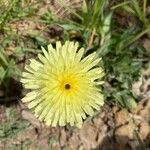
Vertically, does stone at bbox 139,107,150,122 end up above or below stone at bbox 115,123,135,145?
above

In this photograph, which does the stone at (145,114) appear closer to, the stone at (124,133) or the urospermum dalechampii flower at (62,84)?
the stone at (124,133)

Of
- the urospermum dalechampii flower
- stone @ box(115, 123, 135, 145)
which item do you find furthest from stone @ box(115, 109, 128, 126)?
the urospermum dalechampii flower

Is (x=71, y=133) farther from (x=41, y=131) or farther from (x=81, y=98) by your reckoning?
(x=81, y=98)

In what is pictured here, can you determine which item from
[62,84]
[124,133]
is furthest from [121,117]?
[62,84]

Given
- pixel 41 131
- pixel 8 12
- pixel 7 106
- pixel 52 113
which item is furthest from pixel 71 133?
pixel 8 12

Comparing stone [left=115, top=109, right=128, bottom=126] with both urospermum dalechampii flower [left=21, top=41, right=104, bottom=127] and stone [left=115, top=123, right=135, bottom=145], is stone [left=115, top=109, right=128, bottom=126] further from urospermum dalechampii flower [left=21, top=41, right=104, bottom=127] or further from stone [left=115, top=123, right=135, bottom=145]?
urospermum dalechampii flower [left=21, top=41, right=104, bottom=127]

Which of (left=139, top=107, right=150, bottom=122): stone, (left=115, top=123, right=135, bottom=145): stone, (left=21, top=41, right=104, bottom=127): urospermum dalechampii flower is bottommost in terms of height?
(left=115, top=123, right=135, bottom=145): stone

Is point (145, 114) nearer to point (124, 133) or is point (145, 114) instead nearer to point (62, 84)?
point (124, 133)

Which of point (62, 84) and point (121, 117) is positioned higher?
point (62, 84)

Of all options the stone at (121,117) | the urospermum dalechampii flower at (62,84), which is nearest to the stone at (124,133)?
the stone at (121,117)
